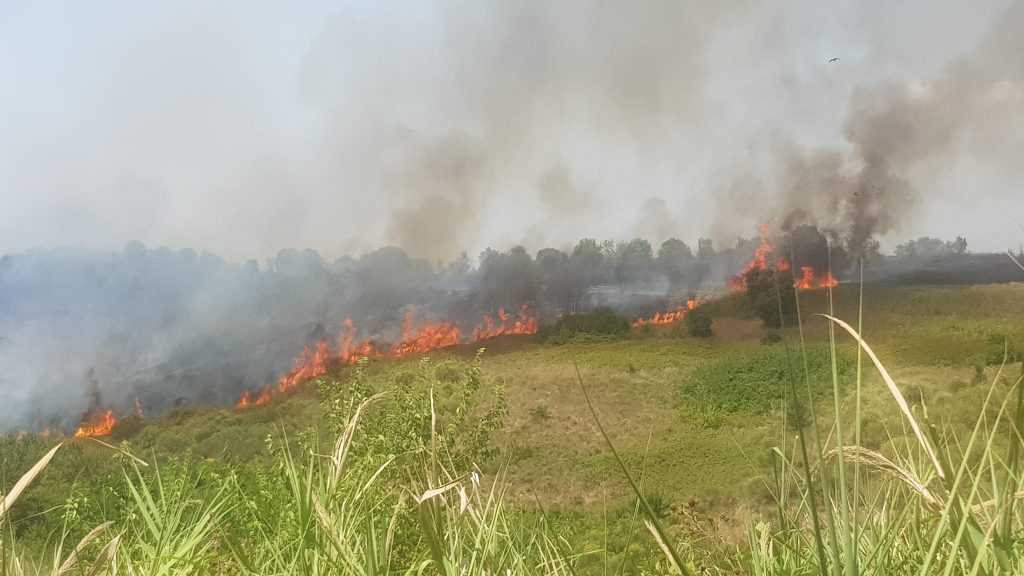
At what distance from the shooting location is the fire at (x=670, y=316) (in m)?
6.50

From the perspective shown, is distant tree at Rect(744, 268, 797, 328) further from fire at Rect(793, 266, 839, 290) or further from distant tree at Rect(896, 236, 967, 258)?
distant tree at Rect(896, 236, 967, 258)

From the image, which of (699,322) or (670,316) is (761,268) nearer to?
(699,322)

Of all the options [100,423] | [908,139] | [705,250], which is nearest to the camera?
[908,139]

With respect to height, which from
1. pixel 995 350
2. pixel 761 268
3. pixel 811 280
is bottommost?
pixel 995 350

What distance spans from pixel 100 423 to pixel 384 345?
2.53 metres

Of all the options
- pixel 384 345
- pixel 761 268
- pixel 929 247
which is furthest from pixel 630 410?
pixel 929 247

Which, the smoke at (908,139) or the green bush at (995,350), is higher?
the smoke at (908,139)

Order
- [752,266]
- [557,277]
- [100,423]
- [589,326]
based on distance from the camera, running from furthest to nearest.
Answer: [100,423] < [557,277] < [589,326] < [752,266]

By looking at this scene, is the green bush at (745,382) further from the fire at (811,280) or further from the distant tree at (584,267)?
the distant tree at (584,267)

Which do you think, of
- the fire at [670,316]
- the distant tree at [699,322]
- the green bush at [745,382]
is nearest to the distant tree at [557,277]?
the fire at [670,316]

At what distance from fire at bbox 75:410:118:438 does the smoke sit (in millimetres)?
5743

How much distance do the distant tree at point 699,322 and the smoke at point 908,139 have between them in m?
0.96

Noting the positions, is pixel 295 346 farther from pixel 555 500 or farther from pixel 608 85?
pixel 608 85

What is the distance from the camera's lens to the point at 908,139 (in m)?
5.98
